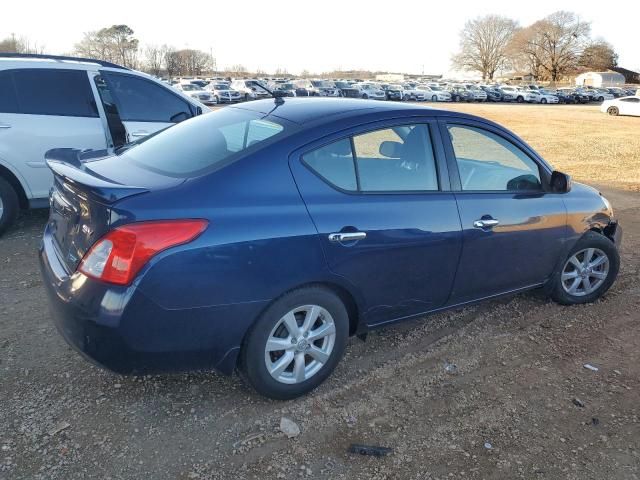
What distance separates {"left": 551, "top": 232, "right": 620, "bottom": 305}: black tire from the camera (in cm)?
417

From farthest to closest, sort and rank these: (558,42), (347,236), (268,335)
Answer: (558,42) → (347,236) → (268,335)

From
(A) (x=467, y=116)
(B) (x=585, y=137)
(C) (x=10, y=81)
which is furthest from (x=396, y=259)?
(B) (x=585, y=137)

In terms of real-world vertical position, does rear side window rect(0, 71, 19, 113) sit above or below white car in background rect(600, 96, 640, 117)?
below

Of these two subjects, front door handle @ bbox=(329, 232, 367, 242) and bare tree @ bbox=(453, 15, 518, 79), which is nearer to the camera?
front door handle @ bbox=(329, 232, 367, 242)

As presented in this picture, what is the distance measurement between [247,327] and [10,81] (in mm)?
4358

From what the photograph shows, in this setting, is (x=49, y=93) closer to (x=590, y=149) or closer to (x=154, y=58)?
(x=590, y=149)

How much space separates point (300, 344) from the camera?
2.89 metres

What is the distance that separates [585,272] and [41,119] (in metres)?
5.41

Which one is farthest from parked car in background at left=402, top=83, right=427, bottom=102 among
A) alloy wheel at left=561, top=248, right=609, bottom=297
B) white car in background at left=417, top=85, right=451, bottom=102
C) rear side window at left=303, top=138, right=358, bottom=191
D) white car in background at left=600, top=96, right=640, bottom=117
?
rear side window at left=303, top=138, right=358, bottom=191

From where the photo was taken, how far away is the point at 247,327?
267cm

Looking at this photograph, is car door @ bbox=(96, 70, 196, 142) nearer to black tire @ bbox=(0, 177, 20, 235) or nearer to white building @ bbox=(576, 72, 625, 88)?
black tire @ bbox=(0, 177, 20, 235)

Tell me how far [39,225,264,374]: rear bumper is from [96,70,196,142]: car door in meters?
3.61

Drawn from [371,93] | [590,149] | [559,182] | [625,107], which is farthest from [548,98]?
[559,182]

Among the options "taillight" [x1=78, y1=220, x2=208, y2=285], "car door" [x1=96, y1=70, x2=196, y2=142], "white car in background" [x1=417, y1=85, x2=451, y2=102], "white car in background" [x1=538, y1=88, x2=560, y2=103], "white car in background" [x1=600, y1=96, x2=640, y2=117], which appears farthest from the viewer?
"white car in background" [x1=538, y1=88, x2=560, y2=103]
